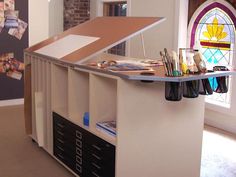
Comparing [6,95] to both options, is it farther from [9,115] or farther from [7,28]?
[7,28]

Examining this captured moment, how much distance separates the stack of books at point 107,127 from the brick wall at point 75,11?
501cm

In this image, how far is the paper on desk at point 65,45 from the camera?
3445 mm

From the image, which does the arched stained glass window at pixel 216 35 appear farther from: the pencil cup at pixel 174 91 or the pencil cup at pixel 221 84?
the pencil cup at pixel 174 91

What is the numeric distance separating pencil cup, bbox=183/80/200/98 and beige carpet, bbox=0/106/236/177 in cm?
111

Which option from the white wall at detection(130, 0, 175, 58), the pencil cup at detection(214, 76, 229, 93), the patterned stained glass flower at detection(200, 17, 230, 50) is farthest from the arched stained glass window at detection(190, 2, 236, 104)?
the pencil cup at detection(214, 76, 229, 93)

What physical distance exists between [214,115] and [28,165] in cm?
265

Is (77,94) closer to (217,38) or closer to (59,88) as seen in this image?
(59,88)

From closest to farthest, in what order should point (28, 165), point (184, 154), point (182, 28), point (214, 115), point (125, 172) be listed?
1. point (125, 172)
2. point (184, 154)
3. point (28, 165)
4. point (214, 115)
5. point (182, 28)

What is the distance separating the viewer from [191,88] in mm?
2629

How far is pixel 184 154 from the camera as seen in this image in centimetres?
300

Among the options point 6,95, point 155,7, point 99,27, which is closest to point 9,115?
point 6,95

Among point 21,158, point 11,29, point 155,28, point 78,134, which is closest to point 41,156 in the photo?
point 21,158

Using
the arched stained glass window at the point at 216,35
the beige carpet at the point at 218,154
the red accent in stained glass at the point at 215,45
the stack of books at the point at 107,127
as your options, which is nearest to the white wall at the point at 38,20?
the arched stained glass window at the point at 216,35

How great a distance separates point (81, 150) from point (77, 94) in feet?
1.65
